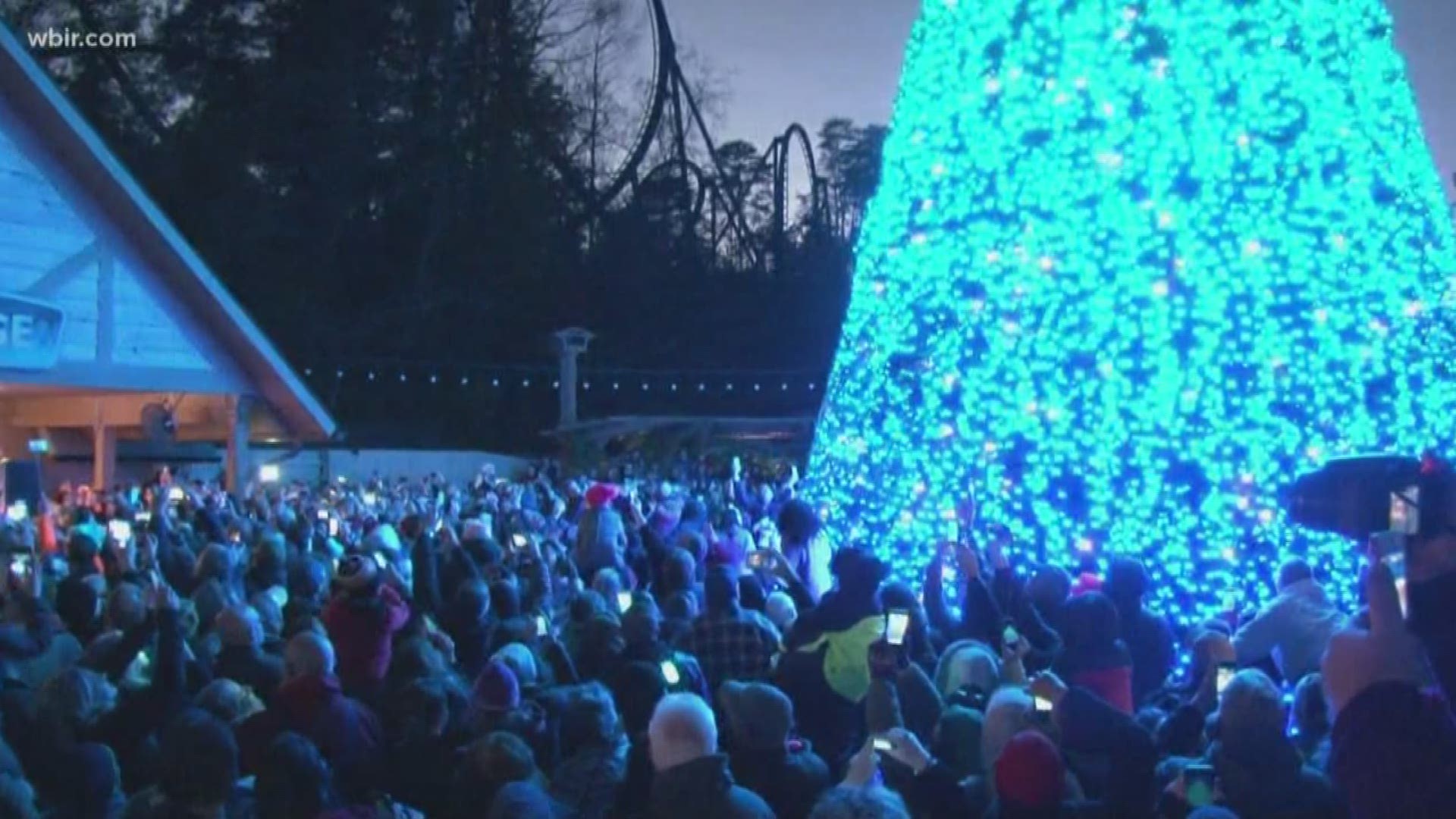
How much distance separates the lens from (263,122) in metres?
33.4

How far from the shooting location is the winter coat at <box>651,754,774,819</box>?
13.3ft

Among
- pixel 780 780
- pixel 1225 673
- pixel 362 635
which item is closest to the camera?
pixel 780 780

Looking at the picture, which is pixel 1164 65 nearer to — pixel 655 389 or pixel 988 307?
pixel 988 307

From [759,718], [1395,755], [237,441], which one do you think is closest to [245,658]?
[759,718]

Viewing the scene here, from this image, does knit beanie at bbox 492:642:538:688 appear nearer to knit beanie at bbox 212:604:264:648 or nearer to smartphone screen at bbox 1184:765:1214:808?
knit beanie at bbox 212:604:264:648

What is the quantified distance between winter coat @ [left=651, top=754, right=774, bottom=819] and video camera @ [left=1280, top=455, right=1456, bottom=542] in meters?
1.64

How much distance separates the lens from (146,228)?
50.5ft

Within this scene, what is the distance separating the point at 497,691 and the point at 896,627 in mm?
1444

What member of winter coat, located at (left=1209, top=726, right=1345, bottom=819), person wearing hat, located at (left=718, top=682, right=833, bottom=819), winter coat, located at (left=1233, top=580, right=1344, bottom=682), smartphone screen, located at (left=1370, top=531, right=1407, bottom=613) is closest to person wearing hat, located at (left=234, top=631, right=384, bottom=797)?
person wearing hat, located at (left=718, top=682, right=833, bottom=819)

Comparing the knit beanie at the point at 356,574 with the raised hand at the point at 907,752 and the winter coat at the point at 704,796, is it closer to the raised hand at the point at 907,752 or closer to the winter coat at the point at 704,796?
the winter coat at the point at 704,796

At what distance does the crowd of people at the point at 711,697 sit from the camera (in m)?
3.97

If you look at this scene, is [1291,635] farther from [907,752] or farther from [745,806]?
[745,806]

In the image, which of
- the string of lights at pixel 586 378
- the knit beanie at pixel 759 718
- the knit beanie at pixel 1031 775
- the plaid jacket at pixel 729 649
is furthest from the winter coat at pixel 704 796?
the string of lights at pixel 586 378

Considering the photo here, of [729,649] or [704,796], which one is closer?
[704,796]
